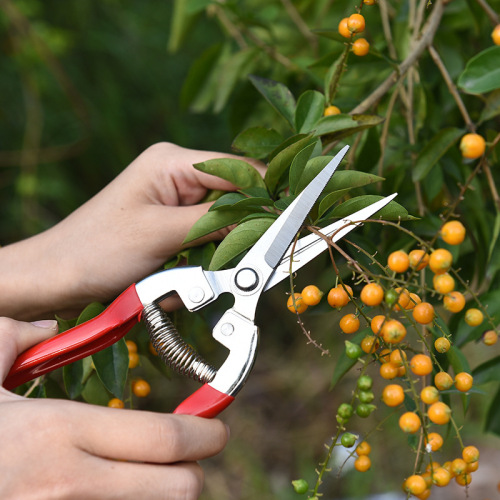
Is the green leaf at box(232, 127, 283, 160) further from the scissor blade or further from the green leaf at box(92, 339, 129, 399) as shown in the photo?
the green leaf at box(92, 339, 129, 399)

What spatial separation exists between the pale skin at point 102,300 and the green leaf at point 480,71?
0.35 meters

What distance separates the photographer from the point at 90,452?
56 centimetres

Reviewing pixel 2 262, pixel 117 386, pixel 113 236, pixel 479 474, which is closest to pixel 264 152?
pixel 113 236

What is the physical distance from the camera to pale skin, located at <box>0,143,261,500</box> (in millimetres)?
543

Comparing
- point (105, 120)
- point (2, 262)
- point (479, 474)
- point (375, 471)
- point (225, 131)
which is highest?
point (2, 262)

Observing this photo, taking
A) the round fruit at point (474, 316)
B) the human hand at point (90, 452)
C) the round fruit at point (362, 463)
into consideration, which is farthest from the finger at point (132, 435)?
the round fruit at point (474, 316)

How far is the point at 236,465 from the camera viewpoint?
182cm

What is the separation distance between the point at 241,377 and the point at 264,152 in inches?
12.5

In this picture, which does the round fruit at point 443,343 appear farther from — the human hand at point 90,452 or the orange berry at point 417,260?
the human hand at point 90,452

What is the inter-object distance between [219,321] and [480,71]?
44 centimetres

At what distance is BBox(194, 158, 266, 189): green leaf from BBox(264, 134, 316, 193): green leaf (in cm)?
3

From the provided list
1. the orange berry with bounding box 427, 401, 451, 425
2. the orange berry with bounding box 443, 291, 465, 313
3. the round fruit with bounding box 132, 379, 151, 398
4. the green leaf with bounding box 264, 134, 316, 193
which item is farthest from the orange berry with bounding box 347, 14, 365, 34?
the round fruit with bounding box 132, 379, 151, 398

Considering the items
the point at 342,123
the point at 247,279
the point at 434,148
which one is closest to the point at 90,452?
the point at 247,279

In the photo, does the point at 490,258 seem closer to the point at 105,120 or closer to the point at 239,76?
the point at 239,76
